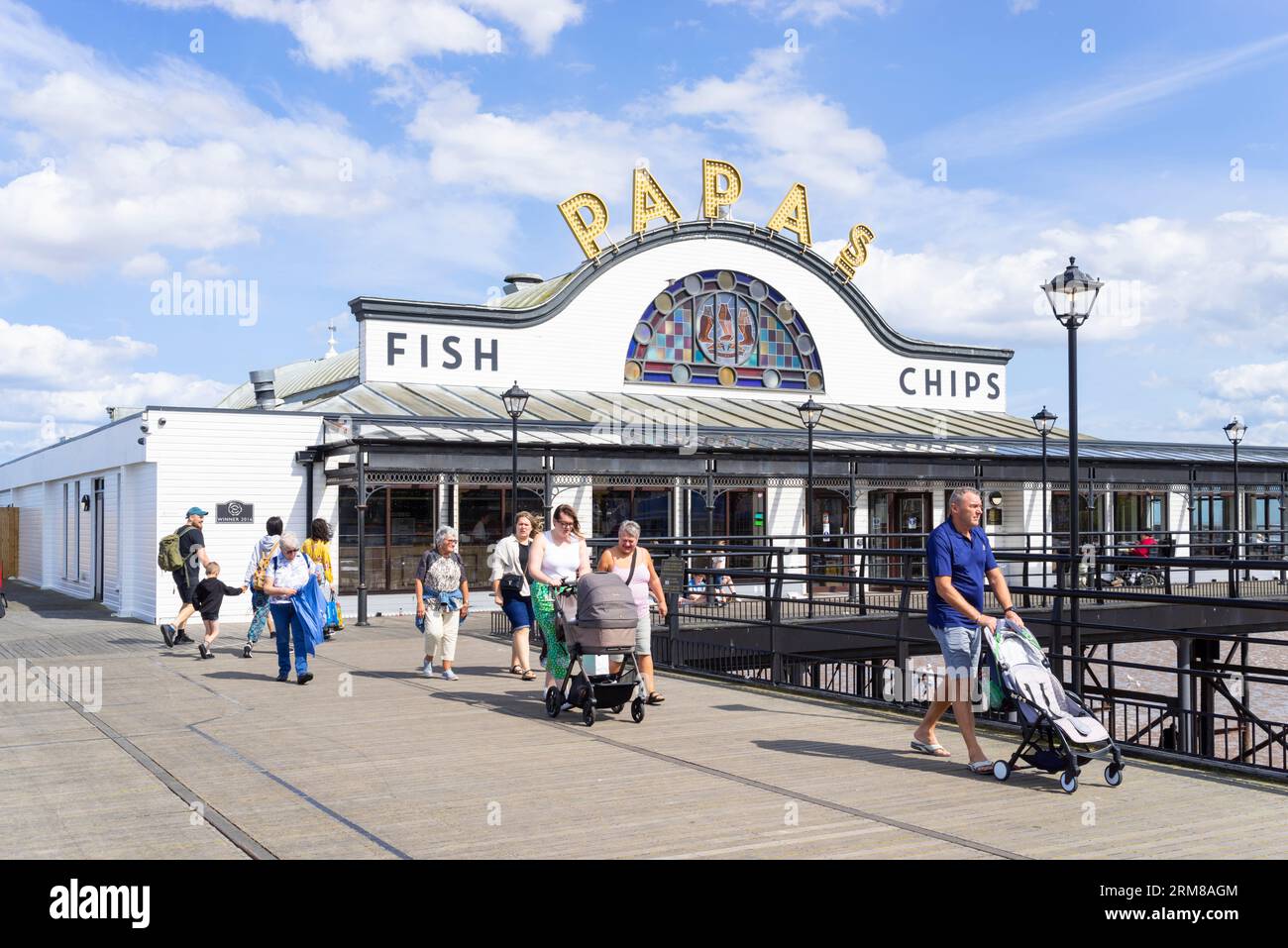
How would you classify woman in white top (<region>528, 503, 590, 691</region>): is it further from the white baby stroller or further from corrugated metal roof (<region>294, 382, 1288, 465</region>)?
corrugated metal roof (<region>294, 382, 1288, 465</region>)

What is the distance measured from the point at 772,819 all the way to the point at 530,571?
4.88m

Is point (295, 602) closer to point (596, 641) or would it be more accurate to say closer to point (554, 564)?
point (554, 564)

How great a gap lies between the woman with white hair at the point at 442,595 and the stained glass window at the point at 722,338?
19445 mm

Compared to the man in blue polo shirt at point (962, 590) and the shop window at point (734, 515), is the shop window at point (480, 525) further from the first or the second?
the man in blue polo shirt at point (962, 590)

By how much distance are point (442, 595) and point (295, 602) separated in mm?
1512

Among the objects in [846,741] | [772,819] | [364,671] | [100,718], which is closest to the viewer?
[772,819]

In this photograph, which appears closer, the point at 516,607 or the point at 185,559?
the point at 516,607

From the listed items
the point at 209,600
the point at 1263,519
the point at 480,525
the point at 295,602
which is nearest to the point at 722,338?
the point at 480,525

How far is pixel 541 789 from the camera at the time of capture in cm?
784

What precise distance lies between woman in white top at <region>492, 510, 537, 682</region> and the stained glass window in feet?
62.5

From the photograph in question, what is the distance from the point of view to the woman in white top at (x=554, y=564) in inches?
444

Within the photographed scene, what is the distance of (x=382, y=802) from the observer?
7.45 m
